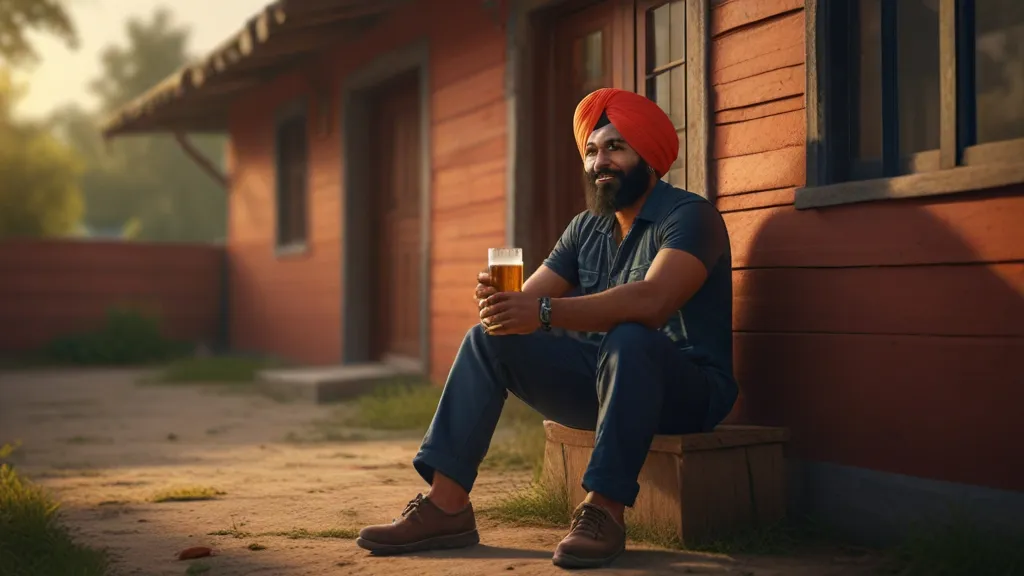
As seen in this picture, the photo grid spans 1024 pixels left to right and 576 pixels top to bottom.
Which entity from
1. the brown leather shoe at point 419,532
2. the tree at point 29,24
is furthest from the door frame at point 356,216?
the tree at point 29,24

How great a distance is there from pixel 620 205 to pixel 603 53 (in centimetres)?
243

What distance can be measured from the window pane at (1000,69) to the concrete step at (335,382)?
510 centimetres

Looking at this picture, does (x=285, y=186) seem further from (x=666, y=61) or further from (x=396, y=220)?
(x=666, y=61)

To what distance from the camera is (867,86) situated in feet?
12.0

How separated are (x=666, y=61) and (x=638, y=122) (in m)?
1.69

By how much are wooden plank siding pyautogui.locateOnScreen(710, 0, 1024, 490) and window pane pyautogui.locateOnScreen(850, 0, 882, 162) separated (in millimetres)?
190

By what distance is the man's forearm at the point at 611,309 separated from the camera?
9.99 ft

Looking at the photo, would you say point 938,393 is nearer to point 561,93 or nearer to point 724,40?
point 724,40

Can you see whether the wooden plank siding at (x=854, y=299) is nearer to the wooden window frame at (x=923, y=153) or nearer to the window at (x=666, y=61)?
the wooden window frame at (x=923, y=153)

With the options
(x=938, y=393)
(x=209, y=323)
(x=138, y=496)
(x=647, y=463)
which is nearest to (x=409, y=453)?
(x=138, y=496)

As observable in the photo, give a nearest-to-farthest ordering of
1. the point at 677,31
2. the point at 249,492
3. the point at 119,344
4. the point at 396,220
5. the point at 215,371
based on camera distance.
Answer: the point at 249,492 → the point at 677,31 → the point at 396,220 → the point at 215,371 → the point at 119,344

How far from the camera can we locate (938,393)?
318 centimetres

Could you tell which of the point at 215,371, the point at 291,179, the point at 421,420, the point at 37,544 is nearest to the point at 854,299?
the point at 37,544

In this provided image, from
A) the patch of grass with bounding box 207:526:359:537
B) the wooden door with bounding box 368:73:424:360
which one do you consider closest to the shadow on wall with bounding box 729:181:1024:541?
the patch of grass with bounding box 207:526:359:537
